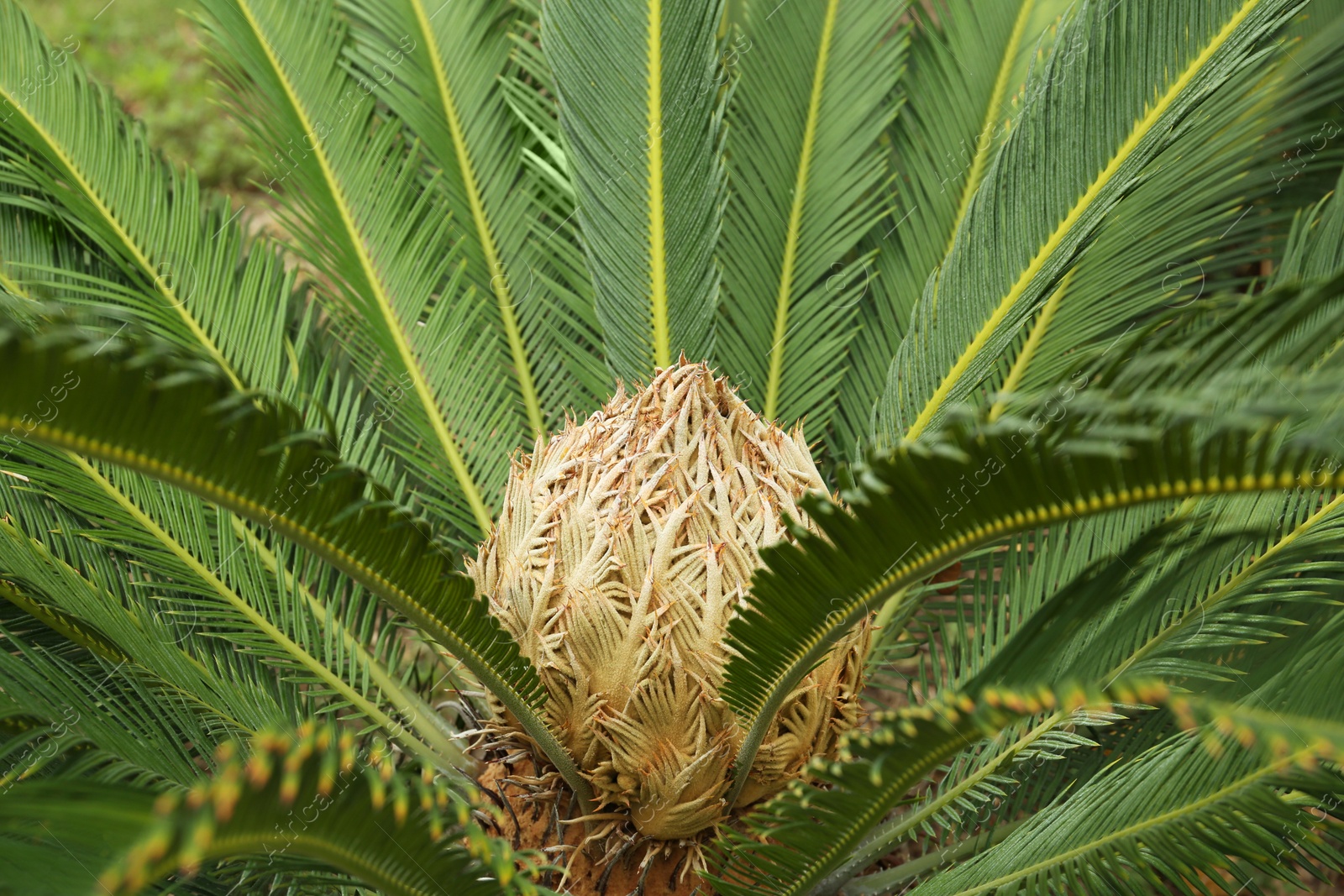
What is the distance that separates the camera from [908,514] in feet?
3.95

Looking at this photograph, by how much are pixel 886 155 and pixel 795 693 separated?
1.30 m

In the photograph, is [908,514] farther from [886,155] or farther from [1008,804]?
[886,155]

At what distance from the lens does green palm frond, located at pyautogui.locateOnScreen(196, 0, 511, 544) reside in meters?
2.30

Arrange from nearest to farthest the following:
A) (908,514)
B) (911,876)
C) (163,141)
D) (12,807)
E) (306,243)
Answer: (12,807)
(908,514)
(911,876)
(306,243)
(163,141)

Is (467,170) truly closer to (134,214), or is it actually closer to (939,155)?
(134,214)

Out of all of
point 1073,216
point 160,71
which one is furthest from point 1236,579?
point 160,71

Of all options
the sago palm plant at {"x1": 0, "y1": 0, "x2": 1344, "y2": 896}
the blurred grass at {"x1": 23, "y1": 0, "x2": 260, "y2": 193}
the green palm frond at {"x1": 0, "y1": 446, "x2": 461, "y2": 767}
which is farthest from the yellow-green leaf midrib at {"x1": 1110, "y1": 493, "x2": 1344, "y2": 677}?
the blurred grass at {"x1": 23, "y1": 0, "x2": 260, "y2": 193}

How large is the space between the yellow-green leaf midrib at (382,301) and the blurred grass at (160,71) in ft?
8.36

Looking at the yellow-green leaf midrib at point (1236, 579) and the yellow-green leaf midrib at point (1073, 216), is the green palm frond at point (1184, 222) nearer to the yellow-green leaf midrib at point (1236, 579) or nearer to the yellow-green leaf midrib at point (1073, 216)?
the yellow-green leaf midrib at point (1073, 216)

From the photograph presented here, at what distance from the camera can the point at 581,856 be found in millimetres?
1753

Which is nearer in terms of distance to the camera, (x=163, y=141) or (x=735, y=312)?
(x=735, y=312)

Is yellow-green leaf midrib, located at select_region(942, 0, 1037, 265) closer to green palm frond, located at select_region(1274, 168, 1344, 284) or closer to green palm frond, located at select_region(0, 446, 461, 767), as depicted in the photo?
green palm frond, located at select_region(1274, 168, 1344, 284)

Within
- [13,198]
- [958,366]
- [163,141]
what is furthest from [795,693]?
[163,141]

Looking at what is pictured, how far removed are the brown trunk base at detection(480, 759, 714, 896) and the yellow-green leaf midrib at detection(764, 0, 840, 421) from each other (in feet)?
3.28
